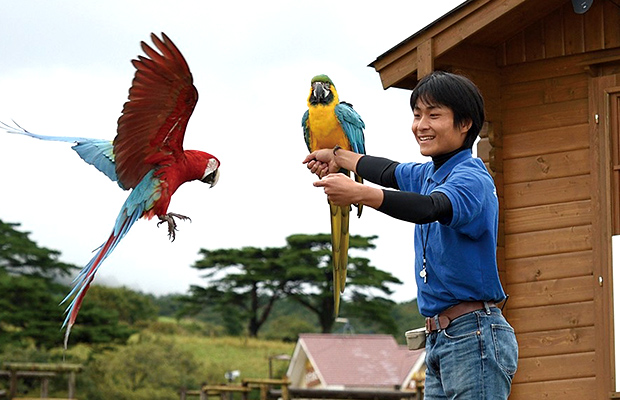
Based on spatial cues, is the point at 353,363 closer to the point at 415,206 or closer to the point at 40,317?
the point at 40,317

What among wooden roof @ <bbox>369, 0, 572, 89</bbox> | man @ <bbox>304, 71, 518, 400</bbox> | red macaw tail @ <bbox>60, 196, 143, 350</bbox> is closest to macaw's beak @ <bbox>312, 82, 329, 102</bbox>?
red macaw tail @ <bbox>60, 196, 143, 350</bbox>

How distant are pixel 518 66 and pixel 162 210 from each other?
11.4 feet

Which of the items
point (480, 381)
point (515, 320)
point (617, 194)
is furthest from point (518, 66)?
point (480, 381)

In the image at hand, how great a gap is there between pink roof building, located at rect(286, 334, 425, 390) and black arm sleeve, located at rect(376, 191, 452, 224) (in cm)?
2106

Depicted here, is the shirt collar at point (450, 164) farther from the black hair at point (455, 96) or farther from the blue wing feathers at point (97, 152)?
the blue wing feathers at point (97, 152)

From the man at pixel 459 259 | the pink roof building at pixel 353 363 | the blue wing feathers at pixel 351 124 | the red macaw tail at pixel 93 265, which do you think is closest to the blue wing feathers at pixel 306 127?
the blue wing feathers at pixel 351 124

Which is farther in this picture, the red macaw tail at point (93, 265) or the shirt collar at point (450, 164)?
the red macaw tail at point (93, 265)

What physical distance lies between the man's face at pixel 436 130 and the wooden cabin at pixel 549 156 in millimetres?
3190

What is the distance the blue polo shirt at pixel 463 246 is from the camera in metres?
2.60

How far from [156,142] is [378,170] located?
804 millimetres

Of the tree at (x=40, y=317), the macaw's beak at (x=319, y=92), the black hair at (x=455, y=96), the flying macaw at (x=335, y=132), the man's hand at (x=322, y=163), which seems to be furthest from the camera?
the tree at (x=40, y=317)

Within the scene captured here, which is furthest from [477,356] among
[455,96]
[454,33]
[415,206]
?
[454,33]

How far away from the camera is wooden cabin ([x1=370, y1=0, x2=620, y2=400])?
5.87 metres

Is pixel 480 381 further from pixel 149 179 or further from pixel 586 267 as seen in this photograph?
pixel 586 267
